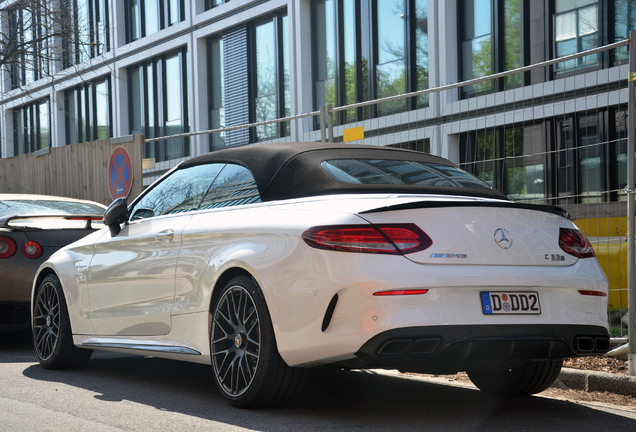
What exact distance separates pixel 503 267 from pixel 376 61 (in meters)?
15.2

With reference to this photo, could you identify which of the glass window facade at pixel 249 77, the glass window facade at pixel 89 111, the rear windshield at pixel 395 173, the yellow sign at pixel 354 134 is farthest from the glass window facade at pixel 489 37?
the glass window facade at pixel 89 111

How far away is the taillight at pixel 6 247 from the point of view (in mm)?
8898

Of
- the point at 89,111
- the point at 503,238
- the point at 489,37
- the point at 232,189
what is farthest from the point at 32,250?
the point at 89,111

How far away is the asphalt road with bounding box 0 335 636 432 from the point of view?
5.22 meters

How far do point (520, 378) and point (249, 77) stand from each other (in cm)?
1874

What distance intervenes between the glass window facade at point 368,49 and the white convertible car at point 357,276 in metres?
12.8

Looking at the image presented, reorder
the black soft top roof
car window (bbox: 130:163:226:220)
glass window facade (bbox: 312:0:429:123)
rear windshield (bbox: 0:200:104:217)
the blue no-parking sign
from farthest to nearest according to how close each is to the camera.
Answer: glass window facade (bbox: 312:0:429:123) → the blue no-parking sign → rear windshield (bbox: 0:200:104:217) → car window (bbox: 130:163:226:220) → the black soft top roof

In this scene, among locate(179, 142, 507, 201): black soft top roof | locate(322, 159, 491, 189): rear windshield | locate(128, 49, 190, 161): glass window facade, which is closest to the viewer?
locate(179, 142, 507, 201): black soft top roof

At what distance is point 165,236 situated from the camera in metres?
6.46

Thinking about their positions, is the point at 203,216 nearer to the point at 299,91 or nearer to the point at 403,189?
the point at 403,189

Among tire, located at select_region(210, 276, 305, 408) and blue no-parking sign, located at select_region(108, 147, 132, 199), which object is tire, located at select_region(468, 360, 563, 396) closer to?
tire, located at select_region(210, 276, 305, 408)

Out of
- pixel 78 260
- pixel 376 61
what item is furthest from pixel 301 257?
pixel 376 61

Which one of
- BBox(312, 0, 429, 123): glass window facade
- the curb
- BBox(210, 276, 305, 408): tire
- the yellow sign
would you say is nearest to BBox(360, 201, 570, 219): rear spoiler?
BBox(210, 276, 305, 408): tire

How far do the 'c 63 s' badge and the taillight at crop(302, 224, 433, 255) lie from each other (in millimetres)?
384
